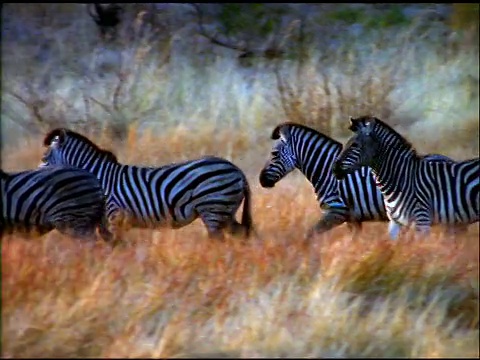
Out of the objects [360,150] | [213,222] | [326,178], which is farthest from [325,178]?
[213,222]

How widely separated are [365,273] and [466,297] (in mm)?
605

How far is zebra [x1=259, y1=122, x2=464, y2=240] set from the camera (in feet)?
21.4

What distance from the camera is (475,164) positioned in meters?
6.14

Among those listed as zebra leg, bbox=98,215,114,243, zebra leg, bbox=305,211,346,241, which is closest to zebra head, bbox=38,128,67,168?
zebra leg, bbox=98,215,114,243

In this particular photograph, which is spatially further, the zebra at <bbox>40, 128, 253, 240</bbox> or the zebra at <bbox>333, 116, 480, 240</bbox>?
the zebra at <bbox>40, 128, 253, 240</bbox>

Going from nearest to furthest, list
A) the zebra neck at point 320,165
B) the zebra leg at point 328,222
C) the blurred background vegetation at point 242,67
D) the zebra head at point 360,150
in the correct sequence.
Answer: the zebra head at point 360,150
the zebra leg at point 328,222
the zebra neck at point 320,165
the blurred background vegetation at point 242,67

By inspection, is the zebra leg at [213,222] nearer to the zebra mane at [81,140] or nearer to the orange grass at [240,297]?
the orange grass at [240,297]

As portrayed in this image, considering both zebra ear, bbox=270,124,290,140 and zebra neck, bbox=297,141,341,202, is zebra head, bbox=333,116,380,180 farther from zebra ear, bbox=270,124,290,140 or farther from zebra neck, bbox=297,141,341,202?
zebra ear, bbox=270,124,290,140

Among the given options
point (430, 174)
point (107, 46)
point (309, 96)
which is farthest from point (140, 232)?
point (107, 46)

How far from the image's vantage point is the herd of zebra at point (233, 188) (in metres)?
5.71

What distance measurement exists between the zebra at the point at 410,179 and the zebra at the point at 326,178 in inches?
14.6

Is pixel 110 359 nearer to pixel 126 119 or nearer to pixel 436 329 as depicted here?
pixel 436 329

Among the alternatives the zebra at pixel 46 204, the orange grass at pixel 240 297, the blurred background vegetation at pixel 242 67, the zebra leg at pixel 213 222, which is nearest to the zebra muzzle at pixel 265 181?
the zebra leg at pixel 213 222

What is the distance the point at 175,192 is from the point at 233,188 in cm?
44
